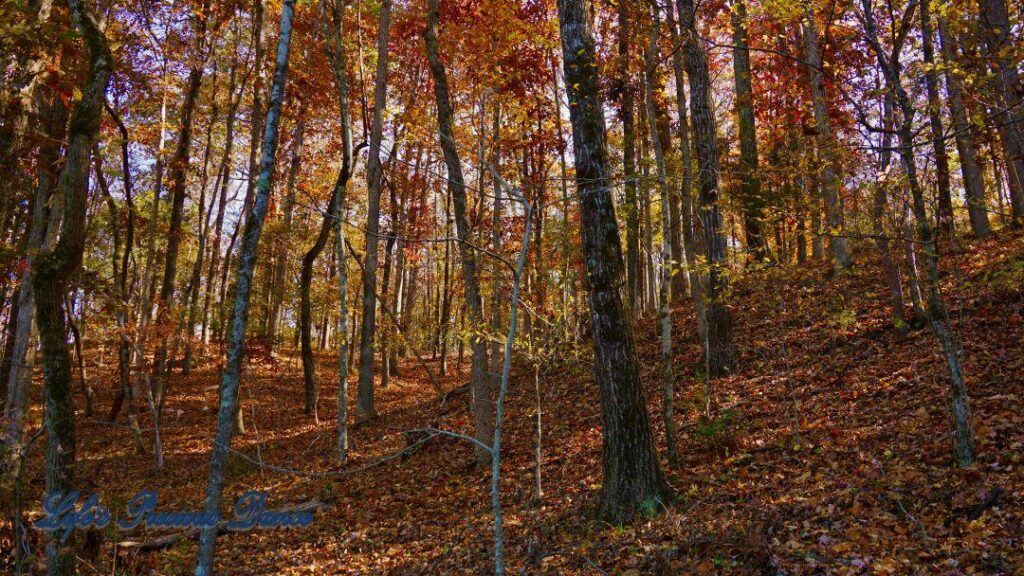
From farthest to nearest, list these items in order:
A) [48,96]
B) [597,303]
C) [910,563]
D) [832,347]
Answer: [832,347] < [48,96] < [597,303] < [910,563]

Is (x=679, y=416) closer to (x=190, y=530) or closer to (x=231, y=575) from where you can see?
(x=231, y=575)

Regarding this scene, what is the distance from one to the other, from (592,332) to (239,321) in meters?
3.63

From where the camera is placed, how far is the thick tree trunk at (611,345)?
5.73 m

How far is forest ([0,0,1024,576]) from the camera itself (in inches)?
197

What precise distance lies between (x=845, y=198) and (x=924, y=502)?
4630mm

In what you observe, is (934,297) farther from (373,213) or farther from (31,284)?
(373,213)

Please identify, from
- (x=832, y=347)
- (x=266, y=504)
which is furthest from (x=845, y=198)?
(x=266, y=504)

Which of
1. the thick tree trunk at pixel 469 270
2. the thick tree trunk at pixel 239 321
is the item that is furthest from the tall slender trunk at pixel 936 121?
the thick tree trunk at pixel 239 321

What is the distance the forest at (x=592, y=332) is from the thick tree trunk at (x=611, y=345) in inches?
1.2

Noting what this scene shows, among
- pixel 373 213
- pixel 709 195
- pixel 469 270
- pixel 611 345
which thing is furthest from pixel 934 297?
pixel 373 213

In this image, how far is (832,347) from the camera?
360 inches

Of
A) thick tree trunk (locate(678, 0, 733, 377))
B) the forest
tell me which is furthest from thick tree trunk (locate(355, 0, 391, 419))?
thick tree trunk (locate(678, 0, 733, 377))

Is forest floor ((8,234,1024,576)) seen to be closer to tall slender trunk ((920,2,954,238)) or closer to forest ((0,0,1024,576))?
forest ((0,0,1024,576))

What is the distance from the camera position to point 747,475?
621 cm
